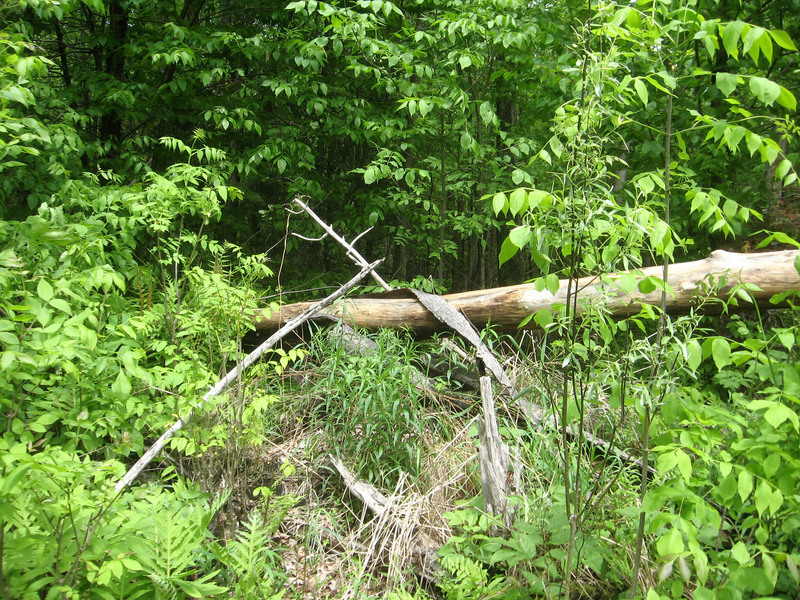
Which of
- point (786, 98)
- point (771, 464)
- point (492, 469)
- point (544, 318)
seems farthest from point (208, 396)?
point (786, 98)

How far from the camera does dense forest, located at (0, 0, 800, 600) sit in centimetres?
164

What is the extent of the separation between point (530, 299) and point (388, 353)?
1096 millimetres

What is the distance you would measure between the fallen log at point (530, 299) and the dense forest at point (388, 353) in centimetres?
16

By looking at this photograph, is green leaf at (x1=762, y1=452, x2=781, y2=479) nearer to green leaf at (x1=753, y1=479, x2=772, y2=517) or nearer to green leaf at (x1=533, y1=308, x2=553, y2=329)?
green leaf at (x1=753, y1=479, x2=772, y2=517)

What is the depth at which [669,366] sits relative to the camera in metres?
1.71

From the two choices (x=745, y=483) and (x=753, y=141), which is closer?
(x=745, y=483)

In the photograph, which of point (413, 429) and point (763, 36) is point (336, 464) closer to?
point (413, 429)

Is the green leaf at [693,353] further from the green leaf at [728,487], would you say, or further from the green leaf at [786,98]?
the green leaf at [786,98]

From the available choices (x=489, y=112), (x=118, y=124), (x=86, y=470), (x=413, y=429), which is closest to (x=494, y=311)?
(x=413, y=429)

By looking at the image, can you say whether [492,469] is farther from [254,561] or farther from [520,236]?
[520,236]

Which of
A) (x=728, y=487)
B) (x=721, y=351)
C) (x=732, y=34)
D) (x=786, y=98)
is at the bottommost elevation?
(x=728, y=487)

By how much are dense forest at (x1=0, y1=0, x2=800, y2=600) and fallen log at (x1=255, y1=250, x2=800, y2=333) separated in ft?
0.52

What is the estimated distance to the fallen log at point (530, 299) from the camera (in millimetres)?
3203

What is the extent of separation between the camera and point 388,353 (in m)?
3.87
